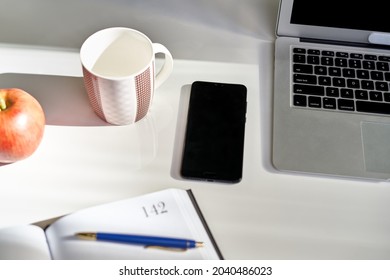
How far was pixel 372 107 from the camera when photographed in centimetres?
74

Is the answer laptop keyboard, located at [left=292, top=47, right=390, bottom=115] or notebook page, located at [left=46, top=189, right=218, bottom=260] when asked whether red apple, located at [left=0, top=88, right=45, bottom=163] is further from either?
laptop keyboard, located at [left=292, top=47, right=390, bottom=115]

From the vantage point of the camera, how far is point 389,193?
670 mm

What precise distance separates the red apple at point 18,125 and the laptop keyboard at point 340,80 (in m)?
0.39

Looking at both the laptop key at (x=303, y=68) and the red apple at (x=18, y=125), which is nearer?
the red apple at (x=18, y=125)

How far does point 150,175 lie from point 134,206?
0.19ft

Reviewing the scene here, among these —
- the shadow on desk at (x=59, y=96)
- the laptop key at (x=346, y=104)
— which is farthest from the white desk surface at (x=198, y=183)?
the laptop key at (x=346, y=104)

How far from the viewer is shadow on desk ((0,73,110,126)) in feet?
2.39

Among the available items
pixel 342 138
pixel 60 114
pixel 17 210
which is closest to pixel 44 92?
pixel 60 114

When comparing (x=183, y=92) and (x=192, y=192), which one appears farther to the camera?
(x=183, y=92)

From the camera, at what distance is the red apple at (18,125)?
0.63 m

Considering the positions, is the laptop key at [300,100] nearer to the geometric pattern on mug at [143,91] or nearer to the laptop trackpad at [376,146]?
the laptop trackpad at [376,146]

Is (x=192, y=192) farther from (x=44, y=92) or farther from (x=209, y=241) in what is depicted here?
A: (x=44, y=92)

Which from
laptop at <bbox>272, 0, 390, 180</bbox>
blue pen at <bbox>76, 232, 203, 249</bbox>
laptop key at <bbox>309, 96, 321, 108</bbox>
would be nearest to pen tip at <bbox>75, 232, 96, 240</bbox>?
blue pen at <bbox>76, 232, 203, 249</bbox>

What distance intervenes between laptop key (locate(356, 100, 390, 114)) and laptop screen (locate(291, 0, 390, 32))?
0.13 meters
